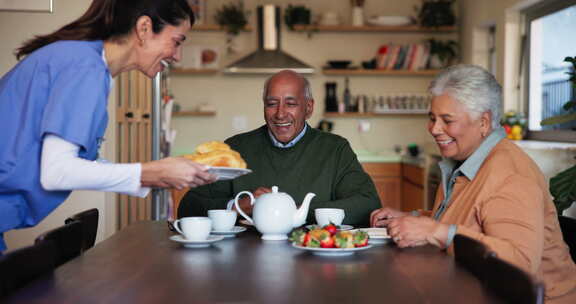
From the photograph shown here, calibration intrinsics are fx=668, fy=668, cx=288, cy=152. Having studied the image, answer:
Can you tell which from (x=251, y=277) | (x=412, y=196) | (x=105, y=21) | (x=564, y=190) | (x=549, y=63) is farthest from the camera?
(x=412, y=196)

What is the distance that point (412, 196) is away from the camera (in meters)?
5.78

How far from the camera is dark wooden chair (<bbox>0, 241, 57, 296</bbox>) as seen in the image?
120 centimetres

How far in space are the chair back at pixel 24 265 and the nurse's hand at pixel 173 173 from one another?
10.1 inches

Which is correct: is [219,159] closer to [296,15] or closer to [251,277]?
[251,277]

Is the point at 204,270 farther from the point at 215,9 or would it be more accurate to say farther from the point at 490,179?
the point at 215,9

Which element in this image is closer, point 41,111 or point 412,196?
point 41,111

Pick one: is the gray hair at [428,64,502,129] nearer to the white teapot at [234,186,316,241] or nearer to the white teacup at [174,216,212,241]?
the white teapot at [234,186,316,241]

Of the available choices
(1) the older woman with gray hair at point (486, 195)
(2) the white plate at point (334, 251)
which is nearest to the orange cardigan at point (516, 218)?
(1) the older woman with gray hair at point (486, 195)

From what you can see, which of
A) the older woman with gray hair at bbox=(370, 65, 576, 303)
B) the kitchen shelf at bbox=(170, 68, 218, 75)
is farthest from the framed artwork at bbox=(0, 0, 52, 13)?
the kitchen shelf at bbox=(170, 68, 218, 75)

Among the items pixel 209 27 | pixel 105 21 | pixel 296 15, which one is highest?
pixel 296 15

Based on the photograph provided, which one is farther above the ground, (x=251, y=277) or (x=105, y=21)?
(x=105, y=21)

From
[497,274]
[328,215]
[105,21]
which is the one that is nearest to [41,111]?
[105,21]

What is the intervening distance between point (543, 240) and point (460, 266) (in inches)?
11.1

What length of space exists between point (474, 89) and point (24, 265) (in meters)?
1.27
